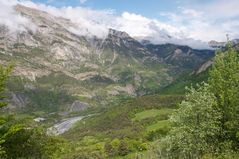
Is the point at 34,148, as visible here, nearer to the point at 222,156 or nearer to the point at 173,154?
the point at 173,154

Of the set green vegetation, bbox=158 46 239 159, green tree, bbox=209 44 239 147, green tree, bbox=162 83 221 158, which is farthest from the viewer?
green tree, bbox=162 83 221 158

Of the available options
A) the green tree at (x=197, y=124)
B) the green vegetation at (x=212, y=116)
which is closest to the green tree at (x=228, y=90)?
the green vegetation at (x=212, y=116)

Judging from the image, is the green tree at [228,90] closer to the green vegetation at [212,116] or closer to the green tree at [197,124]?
the green vegetation at [212,116]

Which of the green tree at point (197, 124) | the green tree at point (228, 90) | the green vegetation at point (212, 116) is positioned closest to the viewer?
the green tree at point (228, 90)

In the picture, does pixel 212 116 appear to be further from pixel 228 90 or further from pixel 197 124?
pixel 228 90

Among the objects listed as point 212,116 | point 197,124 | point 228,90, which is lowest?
point 197,124

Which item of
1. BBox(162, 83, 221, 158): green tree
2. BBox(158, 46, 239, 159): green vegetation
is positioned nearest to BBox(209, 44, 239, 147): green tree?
BBox(158, 46, 239, 159): green vegetation

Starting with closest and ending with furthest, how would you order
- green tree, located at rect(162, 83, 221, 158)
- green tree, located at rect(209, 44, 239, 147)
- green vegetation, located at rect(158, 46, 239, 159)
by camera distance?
green tree, located at rect(209, 44, 239, 147) → green vegetation, located at rect(158, 46, 239, 159) → green tree, located at rect(162, 83, 221, 158)

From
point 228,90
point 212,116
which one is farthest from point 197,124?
point 228,90

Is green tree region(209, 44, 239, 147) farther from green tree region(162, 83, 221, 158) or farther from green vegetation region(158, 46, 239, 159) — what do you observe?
green tree region(162, 83, 221, 158)

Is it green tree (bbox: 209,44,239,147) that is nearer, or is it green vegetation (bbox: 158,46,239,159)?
green tree (bbox: 209,44,239,147)

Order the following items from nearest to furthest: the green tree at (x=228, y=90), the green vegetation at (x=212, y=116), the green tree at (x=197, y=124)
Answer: the green tree at (x=228, y=90) → the green vegetation at (x=212, y=116) → the green tree at (x=197, y=124)

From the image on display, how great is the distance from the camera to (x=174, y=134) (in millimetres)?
47312

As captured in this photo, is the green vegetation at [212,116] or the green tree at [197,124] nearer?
the green vegetation at [212,116]
